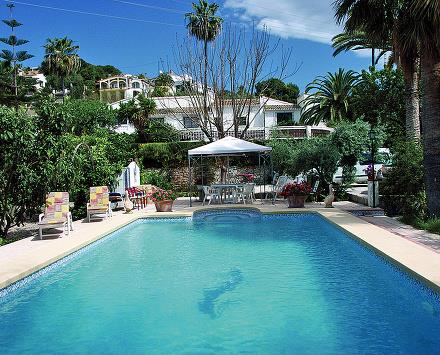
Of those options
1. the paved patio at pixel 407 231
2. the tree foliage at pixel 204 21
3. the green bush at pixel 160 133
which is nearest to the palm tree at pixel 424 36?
the paved patio at pixel 407 231

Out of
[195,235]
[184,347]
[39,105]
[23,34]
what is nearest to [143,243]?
[195,235]

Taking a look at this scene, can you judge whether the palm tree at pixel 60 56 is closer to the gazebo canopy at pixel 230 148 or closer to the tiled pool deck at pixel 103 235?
the gazebo canopy at pixel 230 148

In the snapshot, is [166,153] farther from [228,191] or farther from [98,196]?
[98,196]

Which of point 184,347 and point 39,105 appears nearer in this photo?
point 184,347

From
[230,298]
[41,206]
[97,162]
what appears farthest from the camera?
[97,162]

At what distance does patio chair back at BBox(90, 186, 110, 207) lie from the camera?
1416 cm

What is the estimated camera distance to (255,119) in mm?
40812

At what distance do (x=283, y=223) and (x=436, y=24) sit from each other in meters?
6.72

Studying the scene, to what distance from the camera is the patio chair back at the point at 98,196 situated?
14.2 meters

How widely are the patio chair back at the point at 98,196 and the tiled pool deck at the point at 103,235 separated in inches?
24.2

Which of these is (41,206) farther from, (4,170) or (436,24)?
(436,24)

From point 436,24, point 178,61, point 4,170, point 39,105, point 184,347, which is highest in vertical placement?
point 178,61

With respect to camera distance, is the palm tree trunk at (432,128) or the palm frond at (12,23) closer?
the palm tree trunk at (432,128)

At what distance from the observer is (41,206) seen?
1223 cm
